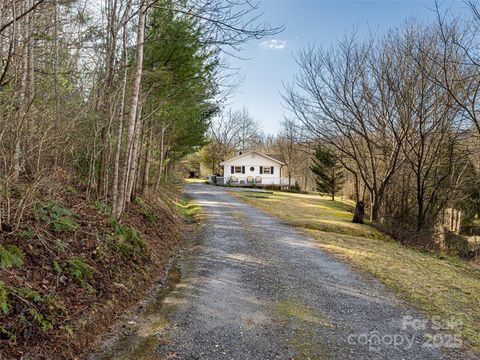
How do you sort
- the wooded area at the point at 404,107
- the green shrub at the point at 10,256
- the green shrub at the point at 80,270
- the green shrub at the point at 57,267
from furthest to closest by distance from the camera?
the wooded area at the point at 404,107, the green shrub at the point at 80,270, the green shrub at the point at 57,267, the green shrub at the point at 10,256

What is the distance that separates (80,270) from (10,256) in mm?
889

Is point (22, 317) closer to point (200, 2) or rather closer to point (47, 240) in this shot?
point (47, 240)

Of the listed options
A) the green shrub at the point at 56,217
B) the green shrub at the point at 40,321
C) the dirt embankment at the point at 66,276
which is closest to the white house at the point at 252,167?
the dirt embankment at the point at 66,276

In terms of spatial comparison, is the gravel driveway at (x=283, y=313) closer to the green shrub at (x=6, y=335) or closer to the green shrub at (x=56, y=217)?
the green shrub at (x=6, y=335)

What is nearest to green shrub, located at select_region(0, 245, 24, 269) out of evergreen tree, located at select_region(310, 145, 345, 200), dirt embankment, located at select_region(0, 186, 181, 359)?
dirt embankment, located at select_region(0, 186, 181, 359)

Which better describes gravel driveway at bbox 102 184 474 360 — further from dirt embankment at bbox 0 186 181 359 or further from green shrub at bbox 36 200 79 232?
green shrub at bbox 36 200 79 232

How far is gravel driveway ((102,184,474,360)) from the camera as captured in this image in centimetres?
349

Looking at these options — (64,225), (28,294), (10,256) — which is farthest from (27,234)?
(28,294)

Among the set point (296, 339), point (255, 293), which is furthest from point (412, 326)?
point (255, 293)

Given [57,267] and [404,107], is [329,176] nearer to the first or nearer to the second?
[404,107]

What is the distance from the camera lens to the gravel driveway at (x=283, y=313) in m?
3.49

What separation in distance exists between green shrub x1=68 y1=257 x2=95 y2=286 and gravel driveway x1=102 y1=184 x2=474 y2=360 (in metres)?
1.13

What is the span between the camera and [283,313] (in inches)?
173

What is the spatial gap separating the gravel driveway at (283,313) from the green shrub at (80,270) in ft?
3.69
